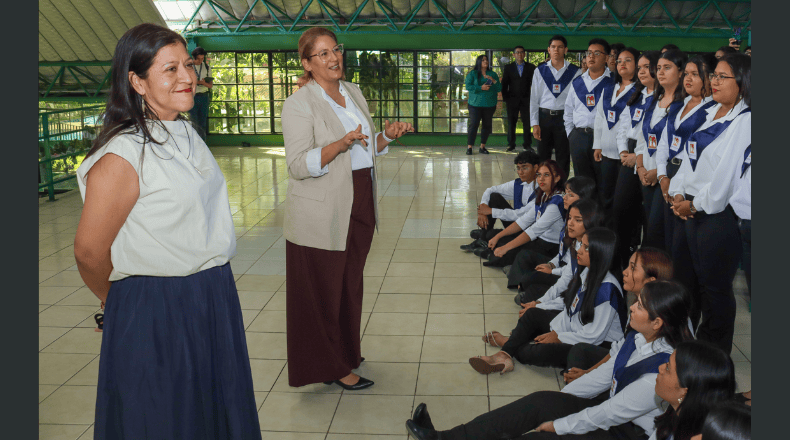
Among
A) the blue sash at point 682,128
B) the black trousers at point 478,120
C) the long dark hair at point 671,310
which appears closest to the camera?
the long dark hair at point 671,310

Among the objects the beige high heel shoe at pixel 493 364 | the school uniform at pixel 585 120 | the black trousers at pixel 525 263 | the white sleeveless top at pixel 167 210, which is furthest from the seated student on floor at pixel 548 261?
the white sleeveless top at pixel 167 210

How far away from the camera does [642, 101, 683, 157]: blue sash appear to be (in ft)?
13.5

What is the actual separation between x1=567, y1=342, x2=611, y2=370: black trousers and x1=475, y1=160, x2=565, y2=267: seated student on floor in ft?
5.24

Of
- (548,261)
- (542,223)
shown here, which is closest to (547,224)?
(542,223)

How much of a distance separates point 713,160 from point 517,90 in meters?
8.60

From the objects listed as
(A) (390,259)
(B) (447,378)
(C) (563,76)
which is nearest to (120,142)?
(B) (447,378)

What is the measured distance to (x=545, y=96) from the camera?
7215mm

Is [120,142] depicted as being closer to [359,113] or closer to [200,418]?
[200,418]

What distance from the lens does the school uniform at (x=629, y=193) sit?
15.8 ft

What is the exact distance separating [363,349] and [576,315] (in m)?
1.18

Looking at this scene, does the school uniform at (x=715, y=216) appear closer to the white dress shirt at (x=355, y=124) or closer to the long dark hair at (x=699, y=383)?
the long dark hair at (x=699, y=383)

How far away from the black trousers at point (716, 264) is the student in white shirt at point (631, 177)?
4.36 feet

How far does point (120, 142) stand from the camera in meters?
1.60

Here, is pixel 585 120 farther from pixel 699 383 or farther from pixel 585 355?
pixel 699 383
